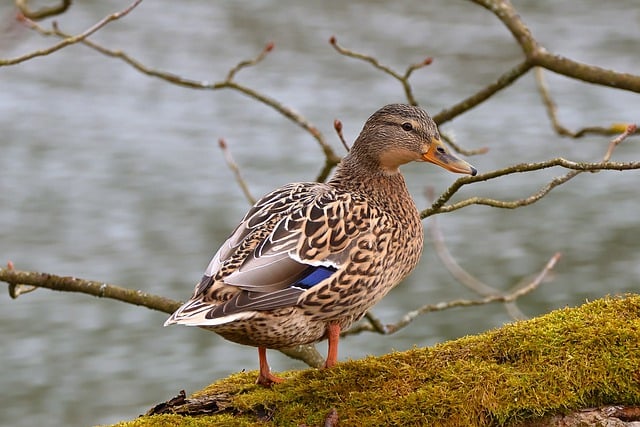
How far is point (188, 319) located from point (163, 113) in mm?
8715

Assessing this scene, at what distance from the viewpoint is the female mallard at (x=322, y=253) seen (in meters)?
3.52

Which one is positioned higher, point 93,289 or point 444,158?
point 444,158

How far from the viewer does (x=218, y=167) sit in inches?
424

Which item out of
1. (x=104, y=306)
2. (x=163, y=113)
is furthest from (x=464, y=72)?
(x=104, y=306)

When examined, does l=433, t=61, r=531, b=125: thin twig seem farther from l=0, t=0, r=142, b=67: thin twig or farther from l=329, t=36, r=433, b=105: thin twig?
l=0, t=0, r=142, b=67: thin twig

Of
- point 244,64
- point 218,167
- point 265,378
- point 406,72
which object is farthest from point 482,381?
point 218,167

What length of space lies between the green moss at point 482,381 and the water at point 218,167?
4.55m

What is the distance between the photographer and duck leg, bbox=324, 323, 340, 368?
373 cm

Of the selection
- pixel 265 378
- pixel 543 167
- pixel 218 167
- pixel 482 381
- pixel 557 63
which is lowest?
pixel 218 167

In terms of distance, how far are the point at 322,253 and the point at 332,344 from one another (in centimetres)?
32

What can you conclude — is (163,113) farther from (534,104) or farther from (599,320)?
(599,320)

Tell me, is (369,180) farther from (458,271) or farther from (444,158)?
(458,271)

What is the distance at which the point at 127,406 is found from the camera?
7898 millimetres

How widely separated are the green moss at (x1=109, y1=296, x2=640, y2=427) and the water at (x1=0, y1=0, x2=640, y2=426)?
4551mm
